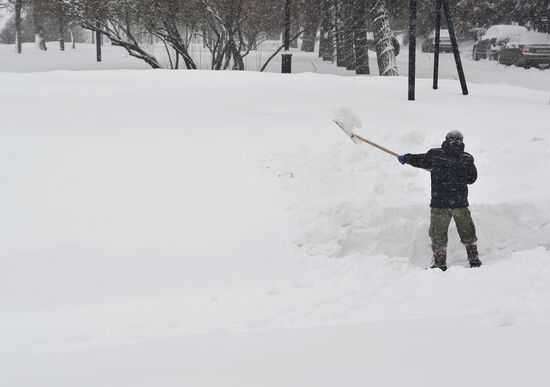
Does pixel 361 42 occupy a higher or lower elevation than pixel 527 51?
lower

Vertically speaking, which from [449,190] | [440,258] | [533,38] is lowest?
[440,258]

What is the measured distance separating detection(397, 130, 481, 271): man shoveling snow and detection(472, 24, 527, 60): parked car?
21.8 metres

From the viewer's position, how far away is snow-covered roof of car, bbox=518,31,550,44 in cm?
2428

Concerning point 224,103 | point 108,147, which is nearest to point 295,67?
point 224,103

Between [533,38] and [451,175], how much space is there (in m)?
21.3

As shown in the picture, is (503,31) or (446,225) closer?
(446,225)

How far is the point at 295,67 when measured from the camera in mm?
23047

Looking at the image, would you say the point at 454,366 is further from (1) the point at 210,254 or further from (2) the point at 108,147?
(2) the point at 108,147

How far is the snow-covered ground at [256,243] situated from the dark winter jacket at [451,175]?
720mm

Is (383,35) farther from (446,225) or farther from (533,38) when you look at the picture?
(533,38)

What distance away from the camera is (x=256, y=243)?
6828 millimetres

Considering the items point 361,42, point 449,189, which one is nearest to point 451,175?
point 449,189

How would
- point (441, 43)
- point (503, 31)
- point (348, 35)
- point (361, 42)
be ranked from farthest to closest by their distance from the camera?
1. point (441, 43)
2. point (503, 31)
3. point (348, 35)
4. point (361, 42)

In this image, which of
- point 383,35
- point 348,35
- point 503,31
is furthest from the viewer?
point 503,31
